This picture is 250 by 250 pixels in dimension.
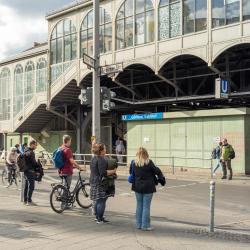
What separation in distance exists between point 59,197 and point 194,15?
768 inches

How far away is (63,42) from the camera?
38656 mm

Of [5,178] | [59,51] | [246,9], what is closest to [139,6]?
[246,9]

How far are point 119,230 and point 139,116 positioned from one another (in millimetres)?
20889

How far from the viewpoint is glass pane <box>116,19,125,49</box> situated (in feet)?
110

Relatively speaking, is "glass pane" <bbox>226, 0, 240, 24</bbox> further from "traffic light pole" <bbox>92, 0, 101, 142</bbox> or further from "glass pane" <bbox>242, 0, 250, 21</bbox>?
"traffic light pole" <bbox>92, 0, 101, 142</bbox>

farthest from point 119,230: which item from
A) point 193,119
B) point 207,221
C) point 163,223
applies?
point 193,119

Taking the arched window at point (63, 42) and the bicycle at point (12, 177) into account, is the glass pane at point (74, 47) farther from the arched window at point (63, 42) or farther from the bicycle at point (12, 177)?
the bicycle at point (12, 177)

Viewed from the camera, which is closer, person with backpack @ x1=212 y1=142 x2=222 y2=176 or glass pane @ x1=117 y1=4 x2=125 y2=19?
person with backpack @ x1=212 y1=142 x2=222 y2=176

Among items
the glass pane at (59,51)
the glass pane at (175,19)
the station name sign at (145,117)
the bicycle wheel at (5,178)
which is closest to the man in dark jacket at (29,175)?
the bicycle wheel at (5,178)

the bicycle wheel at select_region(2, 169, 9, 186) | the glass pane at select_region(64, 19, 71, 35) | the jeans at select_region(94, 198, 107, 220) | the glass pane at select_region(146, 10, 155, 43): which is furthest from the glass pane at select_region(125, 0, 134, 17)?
the jeans at select_region(94, 198, 107, 220)

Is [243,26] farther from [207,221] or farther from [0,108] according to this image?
[0,108]

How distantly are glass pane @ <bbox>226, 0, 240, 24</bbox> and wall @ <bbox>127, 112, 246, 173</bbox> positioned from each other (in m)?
5.33

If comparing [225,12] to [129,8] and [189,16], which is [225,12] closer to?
[189,16]

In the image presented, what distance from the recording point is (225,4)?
89.5 ft
